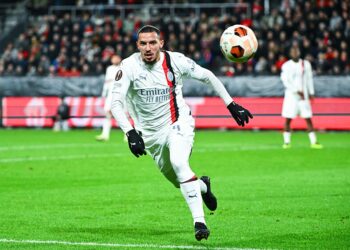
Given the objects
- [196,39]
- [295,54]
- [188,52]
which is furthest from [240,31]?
[196,39]

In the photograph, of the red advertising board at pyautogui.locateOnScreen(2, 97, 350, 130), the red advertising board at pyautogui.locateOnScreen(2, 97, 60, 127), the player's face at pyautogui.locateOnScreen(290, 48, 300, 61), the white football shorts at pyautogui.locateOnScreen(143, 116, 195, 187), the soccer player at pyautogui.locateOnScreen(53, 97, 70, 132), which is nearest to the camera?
the white football shorts at pyautogui.locateOnScreen(143, 116, 195, 187)

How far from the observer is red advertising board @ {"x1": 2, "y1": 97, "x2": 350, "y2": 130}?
29.3 meters

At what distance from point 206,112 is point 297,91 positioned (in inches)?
316

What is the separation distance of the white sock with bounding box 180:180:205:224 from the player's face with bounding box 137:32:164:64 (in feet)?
4.73

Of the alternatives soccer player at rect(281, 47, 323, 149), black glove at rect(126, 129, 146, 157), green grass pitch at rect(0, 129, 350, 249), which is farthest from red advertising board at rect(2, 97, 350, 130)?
black glove at rect(126, 129, 146, 157)

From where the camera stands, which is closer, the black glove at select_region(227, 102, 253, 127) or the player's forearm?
the black glove at select_region(227, 102, 253, 127)

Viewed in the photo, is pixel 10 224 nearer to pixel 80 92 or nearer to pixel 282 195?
pixel 282 195

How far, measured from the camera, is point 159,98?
10.1 meters

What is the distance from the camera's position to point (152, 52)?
9930mm

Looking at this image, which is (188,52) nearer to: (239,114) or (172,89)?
(172,89)

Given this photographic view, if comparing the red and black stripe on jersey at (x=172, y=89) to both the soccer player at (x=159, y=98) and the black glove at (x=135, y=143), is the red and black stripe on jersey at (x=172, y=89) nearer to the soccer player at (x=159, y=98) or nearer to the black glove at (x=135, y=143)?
the soccer player at (x=159, y=98)

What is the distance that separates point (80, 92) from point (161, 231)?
23.2 m

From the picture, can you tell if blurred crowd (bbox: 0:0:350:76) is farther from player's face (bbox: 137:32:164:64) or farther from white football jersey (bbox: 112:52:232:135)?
player's face (bbox: 137:32:164:64)

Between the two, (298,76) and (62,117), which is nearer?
(298,76)
